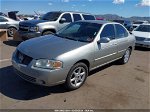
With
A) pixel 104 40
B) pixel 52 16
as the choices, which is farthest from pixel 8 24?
pixel 104 40

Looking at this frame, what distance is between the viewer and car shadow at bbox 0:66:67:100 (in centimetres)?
459

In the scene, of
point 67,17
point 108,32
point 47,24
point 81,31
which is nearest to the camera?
point 81,31

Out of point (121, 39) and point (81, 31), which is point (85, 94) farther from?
point (121, 39)

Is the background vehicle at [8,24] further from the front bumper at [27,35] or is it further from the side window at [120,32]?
the side window at [120,32]

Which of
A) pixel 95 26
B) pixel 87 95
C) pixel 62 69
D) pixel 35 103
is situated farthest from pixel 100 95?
pixel 95 26

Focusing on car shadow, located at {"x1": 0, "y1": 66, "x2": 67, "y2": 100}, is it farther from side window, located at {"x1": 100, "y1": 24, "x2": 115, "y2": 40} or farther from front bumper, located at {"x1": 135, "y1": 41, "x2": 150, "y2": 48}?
front bumper, located at {"x1": 135, "y1": 41, "x2": 150, "y2": 48}

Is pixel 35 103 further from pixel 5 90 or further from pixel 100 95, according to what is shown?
pixel 100 95

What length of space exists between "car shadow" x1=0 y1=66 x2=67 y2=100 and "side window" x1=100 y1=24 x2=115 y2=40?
6.79 ft

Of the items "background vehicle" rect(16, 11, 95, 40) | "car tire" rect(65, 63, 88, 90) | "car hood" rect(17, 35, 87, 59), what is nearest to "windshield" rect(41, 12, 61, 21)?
"background vehicle" rect(16, 11, 95, 40)

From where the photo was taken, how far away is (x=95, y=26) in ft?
20.1

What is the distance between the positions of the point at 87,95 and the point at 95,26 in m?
2.24

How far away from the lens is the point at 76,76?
5.02 meters

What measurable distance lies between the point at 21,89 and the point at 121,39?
3769 mm

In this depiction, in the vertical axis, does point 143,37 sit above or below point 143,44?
above
